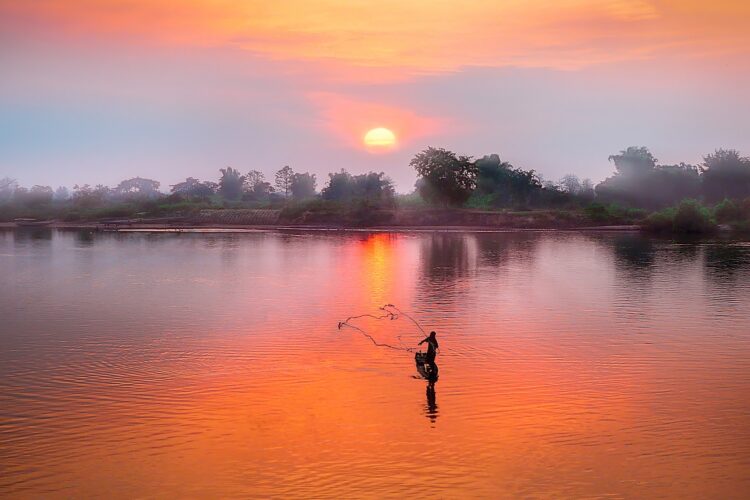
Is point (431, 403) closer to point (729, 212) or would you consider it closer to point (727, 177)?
point (729, 212)

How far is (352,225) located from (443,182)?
817 inches

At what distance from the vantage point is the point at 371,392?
27625mm

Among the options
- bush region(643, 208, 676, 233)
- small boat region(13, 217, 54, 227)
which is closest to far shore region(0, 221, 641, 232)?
small boat region(13, 217, 54, 227)

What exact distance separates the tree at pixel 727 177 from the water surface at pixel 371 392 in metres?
145

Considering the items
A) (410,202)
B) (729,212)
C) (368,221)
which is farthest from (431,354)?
(410,202)

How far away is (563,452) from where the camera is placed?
21703mm

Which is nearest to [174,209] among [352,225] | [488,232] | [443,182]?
[352,225]

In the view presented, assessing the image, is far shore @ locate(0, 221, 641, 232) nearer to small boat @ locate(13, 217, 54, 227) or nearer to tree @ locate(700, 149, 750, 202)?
small boat @ locate(13, 217, 54, 227)

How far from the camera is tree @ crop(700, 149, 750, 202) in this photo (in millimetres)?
188250

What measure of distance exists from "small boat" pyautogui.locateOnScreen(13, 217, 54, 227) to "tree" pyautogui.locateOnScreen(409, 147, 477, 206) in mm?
84792

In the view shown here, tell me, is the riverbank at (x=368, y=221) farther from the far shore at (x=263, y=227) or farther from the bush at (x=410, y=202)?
the bush at (x=410, y=202)

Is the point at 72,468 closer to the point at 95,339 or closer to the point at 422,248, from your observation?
the point at 95,339

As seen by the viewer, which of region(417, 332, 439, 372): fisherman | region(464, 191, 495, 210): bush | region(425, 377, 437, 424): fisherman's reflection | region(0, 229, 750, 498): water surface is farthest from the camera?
region(464, 191, 495, 210): bush

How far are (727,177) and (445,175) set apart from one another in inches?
2915
